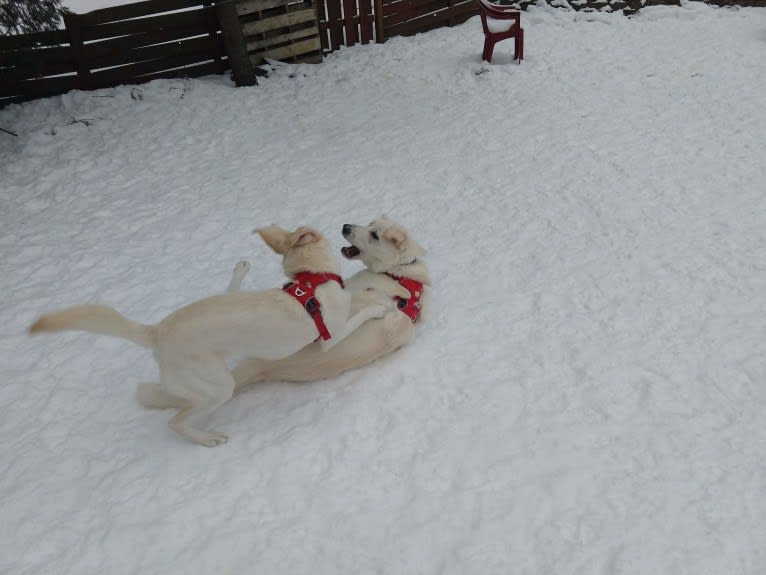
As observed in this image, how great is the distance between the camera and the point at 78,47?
25.2 feet

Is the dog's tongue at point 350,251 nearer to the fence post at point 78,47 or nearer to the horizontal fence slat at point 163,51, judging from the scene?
the fence post at point 78,47

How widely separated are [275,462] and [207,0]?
7.51m

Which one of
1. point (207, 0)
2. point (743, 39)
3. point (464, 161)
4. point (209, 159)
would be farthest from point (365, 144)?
point (743, 39)

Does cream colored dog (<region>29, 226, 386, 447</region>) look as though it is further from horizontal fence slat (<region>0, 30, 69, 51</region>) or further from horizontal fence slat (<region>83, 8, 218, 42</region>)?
horizontal fence slat (<region>83, 8, 218, 42</region>)

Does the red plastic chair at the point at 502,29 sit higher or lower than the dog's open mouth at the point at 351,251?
higher

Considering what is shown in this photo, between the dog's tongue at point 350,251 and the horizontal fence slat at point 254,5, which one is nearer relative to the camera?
the dog's tongue at point 350,251

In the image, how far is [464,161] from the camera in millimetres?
6273

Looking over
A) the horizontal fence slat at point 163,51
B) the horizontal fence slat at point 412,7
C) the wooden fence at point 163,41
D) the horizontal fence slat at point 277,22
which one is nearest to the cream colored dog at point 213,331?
the wooden fence at point 163,41

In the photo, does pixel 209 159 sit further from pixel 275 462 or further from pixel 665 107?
pixel 665 107

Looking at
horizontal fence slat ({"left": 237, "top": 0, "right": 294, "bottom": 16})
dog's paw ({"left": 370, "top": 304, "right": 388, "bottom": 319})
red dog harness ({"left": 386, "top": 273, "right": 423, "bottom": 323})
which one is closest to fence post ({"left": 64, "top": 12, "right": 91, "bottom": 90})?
horizontal fence slat ({"left": 237, "top": 0, "right": 294, "bottom": 16})

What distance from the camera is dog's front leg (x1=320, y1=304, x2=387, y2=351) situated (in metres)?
3.25

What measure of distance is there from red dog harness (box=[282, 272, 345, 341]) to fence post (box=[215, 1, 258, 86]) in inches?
243

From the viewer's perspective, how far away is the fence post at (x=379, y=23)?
9898mm

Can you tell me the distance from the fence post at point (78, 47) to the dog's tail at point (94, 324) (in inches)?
252
